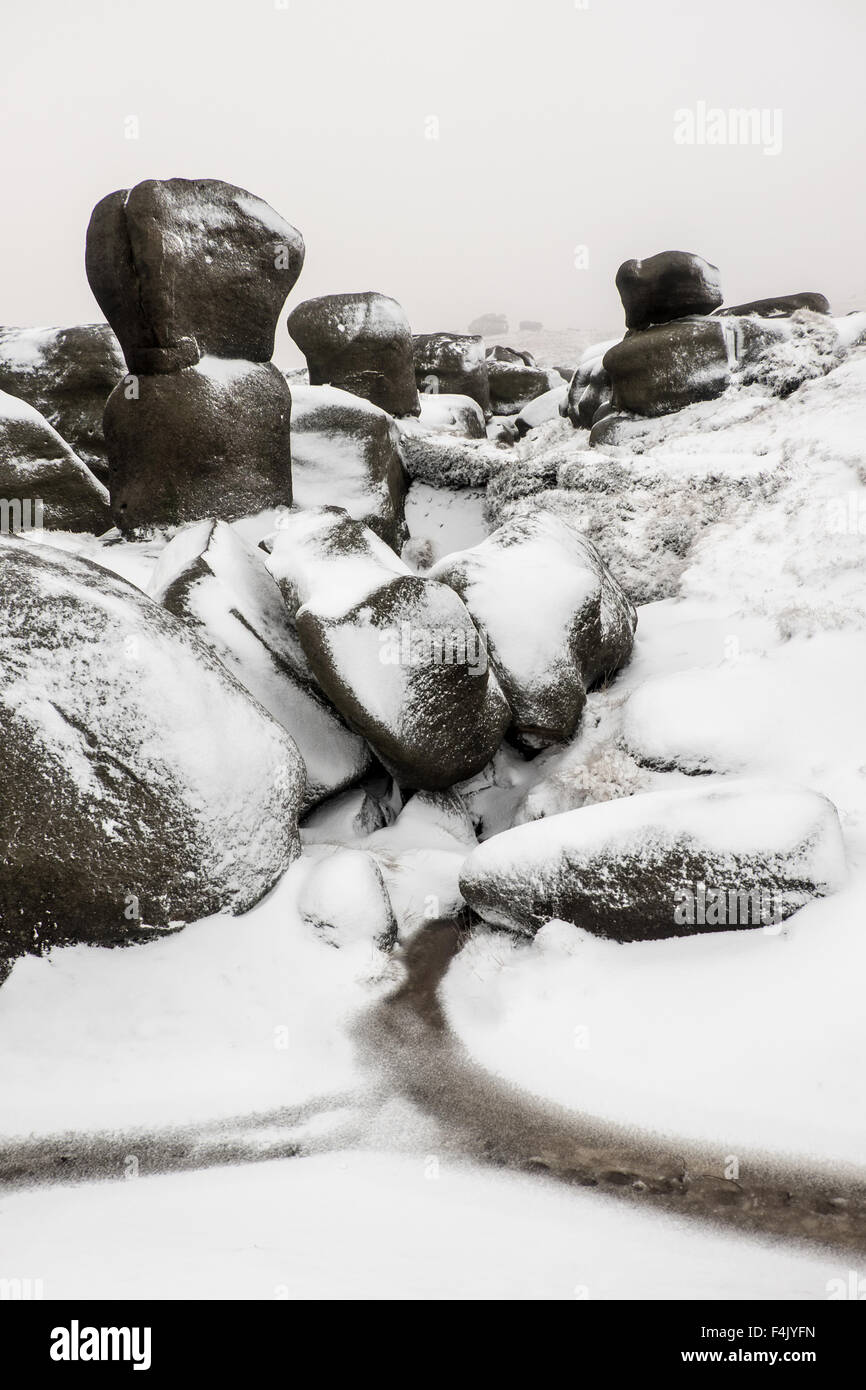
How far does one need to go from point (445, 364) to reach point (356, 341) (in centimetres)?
795

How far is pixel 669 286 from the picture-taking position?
44.8ft

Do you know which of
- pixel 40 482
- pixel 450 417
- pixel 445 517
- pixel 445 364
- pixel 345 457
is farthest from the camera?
pixel 445 364

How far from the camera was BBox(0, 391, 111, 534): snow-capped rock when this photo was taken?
29.5 ft

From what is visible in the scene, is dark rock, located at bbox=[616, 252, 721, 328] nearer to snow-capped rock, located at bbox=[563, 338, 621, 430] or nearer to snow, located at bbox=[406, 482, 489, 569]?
snow-capped rock, located at bbox=[563, 338, 621, 430]

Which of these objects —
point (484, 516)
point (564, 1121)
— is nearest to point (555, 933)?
point (564, 1121)

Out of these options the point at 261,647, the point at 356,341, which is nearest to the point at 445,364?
the point at 356,341

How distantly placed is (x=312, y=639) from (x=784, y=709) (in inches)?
127

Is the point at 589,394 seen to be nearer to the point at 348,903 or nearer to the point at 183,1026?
the point at 348,903

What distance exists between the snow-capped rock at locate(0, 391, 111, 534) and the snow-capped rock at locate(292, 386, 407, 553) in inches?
91.4

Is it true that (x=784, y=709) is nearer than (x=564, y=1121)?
No

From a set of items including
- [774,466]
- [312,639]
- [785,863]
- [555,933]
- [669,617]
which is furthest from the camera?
[774,466]
